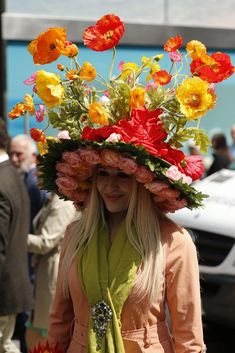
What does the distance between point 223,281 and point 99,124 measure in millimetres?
3771

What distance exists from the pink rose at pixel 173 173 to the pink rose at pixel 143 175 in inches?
2.9

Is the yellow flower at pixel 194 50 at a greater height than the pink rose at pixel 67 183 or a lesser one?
greater

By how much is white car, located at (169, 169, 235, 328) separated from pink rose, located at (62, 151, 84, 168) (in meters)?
3.48

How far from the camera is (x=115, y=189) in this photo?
378 cm

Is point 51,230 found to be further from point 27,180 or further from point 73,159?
point 73,159

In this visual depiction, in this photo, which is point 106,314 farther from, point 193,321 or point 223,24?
point 223,24

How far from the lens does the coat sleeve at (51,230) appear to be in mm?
6730

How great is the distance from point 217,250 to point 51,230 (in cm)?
151

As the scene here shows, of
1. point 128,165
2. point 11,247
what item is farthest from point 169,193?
point 11,247

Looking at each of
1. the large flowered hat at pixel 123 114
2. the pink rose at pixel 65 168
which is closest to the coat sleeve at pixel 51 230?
the large flowered hat at pixel 123 114

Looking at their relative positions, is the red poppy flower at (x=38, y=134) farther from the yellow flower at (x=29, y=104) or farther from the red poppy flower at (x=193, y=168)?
the red poppy flower at (x=193, y=168)

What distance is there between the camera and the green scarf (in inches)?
143

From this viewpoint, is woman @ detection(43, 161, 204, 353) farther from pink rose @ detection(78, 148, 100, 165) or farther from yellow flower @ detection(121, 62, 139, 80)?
yellow flower @ detection(121, 62, 139, 80)

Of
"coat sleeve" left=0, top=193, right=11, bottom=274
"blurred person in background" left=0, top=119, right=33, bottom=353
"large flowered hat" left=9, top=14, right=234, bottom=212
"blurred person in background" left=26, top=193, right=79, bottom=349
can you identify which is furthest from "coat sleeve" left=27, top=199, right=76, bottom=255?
"large flowered hat" left=9, top=14, right=234, bottom=212
